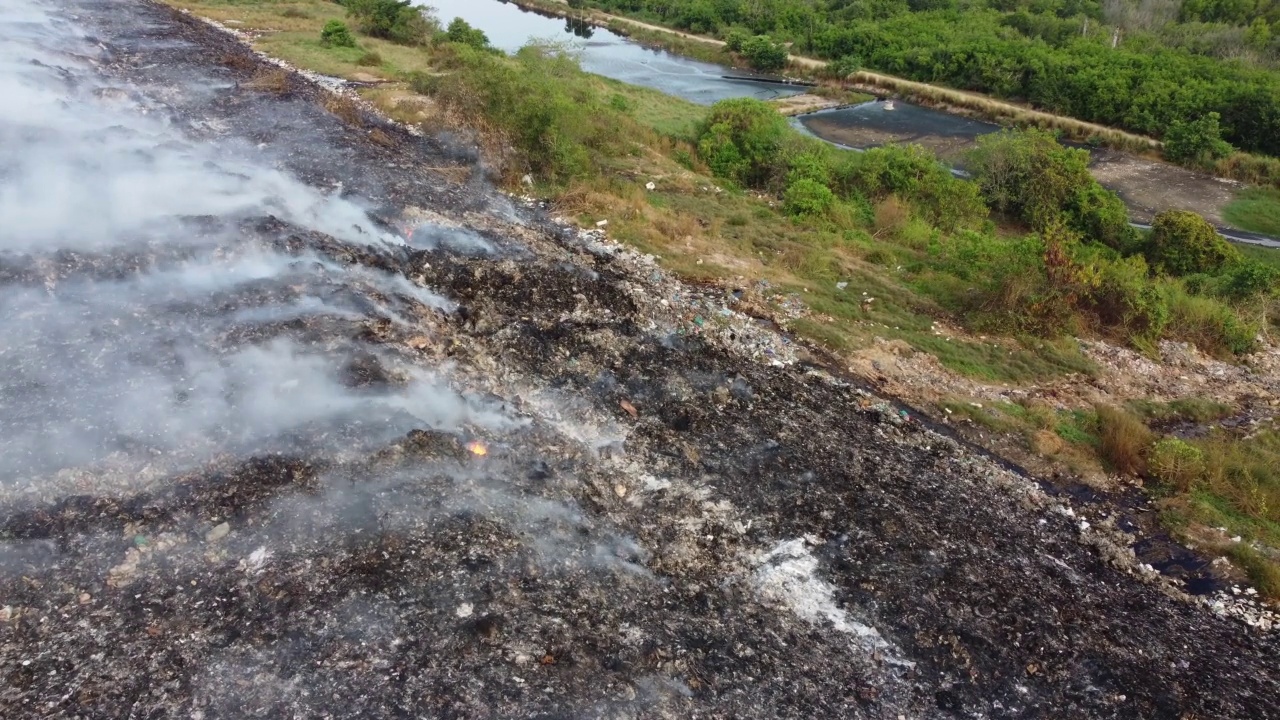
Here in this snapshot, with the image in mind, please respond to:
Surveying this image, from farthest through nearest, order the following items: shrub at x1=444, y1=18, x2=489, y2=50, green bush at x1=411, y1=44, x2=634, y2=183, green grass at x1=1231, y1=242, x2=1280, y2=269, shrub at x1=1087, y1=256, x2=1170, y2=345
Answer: shrub at x1=444, y1=18, x2=489, y2=50
green grass at x1=1231, y1=242, x2=1280, y2=269
green bush at x1=411, y1=44, x2=634, y2=183
shrub at x1=1087, y1=256, x2=1170, y2=345

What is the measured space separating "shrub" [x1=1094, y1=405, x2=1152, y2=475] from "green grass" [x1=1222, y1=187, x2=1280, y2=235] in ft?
69.2

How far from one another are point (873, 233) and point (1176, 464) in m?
9.26

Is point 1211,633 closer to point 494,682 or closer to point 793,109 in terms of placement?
point 494,682

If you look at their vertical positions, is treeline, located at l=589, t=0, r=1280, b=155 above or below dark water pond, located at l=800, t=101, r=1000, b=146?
above

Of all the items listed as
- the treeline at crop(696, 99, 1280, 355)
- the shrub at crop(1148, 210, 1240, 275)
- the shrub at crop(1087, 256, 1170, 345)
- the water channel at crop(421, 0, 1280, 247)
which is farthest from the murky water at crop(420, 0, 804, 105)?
the shrub at crop(1087, 256, 1170, 345)

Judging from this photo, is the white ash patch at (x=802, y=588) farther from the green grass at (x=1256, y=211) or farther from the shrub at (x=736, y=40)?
the shrub at (x=736, y=40)

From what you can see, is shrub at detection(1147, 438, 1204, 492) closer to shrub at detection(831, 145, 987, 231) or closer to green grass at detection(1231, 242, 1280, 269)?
shrub at detection(831, 145, 987, 231)

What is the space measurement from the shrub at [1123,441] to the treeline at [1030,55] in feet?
98.8

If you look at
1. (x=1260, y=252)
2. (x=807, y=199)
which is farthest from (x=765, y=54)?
(x=807, y=199)

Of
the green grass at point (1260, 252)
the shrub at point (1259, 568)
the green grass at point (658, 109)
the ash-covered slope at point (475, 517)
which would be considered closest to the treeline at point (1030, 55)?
the green grass at point (1260, 252)

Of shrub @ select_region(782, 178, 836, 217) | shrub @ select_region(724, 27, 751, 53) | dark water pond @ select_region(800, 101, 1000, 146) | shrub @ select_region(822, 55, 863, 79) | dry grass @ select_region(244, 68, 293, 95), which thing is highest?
shrub @ select_region(724, 27, 751, 53)

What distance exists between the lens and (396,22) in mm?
31406

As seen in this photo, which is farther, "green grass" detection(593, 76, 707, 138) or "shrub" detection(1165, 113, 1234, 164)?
"shrub" detection(1165, 113, 1234, 164)

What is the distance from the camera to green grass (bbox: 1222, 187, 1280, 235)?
24.9 meters
